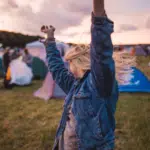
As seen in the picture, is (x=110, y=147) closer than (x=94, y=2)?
No

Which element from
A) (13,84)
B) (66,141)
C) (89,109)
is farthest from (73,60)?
(13,84)

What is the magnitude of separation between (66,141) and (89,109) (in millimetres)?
407

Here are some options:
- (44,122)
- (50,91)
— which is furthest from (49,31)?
(50,91)

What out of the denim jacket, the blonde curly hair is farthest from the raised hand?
the denim jacket

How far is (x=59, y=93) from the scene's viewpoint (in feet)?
30.7

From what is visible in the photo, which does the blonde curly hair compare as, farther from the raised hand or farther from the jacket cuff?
the jacket cuff

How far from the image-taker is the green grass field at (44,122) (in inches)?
201

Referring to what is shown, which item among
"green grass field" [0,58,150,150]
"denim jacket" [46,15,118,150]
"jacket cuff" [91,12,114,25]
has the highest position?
"jacket cuff" [91,12,114,25]

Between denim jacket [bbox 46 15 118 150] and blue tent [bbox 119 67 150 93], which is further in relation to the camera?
blue tent [bbox 119 67 150 93]

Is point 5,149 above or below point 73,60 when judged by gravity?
below

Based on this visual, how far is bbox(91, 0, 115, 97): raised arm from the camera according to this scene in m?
1.84

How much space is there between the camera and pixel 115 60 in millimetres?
2457

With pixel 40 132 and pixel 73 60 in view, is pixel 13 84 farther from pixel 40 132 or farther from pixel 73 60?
pixel 73 60

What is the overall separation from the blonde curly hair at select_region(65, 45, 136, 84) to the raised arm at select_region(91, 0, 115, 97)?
13.4 inches
